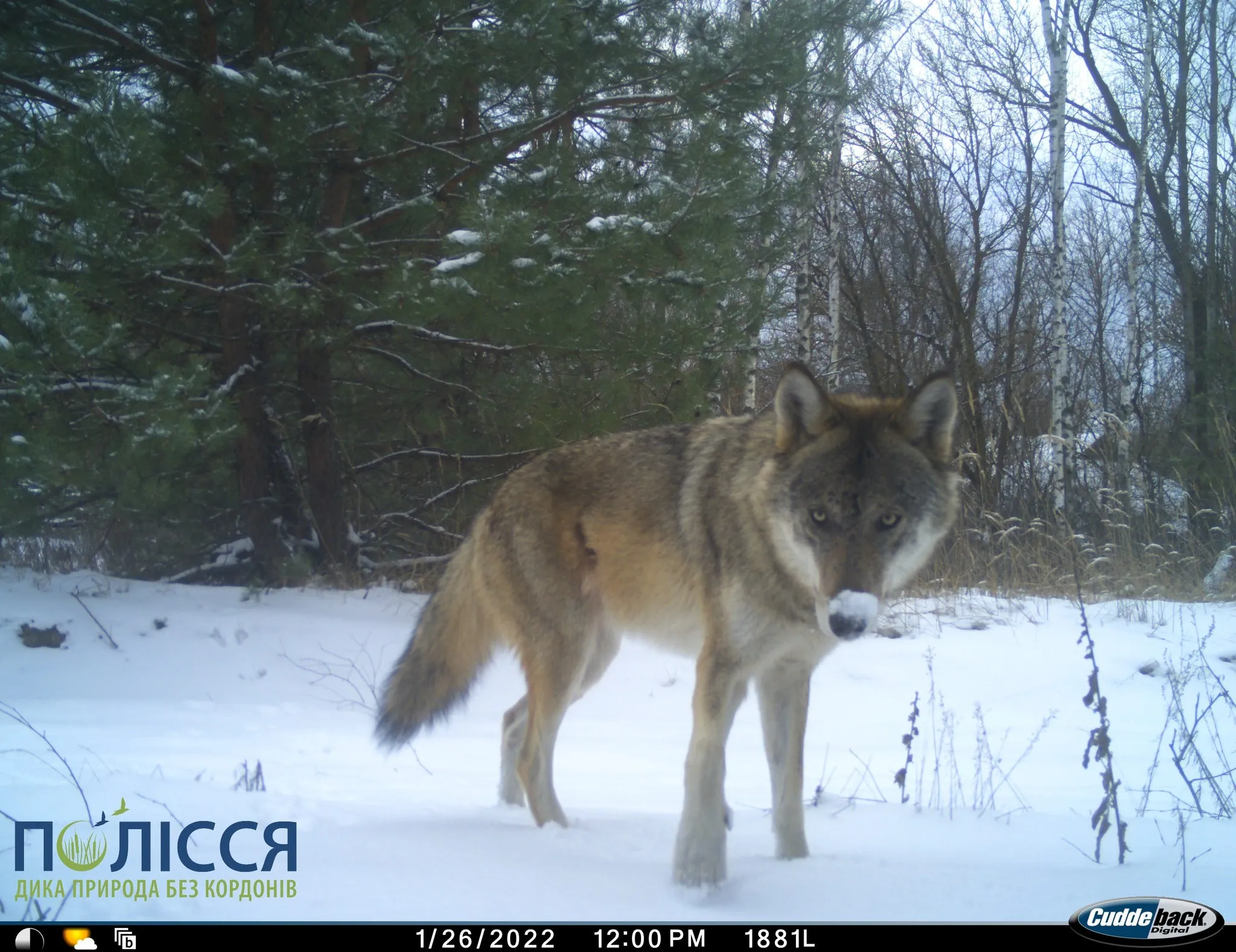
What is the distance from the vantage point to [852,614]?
8.20 ft

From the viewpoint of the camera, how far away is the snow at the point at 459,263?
21.6ft

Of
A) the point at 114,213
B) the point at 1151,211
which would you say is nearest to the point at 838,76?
the point at 114,213

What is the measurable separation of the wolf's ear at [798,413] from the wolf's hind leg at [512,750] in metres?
1.76

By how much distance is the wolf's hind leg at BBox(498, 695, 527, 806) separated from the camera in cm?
386

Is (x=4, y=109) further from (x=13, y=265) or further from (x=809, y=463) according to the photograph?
(x=809, y=463)

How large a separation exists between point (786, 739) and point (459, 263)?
4.73 metres

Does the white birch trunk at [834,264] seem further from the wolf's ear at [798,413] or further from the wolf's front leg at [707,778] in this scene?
the wolf's front leg at [707,778]

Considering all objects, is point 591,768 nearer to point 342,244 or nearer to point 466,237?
point 466,237

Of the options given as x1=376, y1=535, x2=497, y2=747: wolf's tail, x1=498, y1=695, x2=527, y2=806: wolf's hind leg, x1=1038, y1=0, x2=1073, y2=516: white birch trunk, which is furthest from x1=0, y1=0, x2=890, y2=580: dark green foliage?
x1=1038, y1=0, x2=1073, y2=516: white birch trunk

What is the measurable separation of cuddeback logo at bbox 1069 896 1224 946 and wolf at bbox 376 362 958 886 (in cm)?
92

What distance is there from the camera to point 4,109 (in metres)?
6.41

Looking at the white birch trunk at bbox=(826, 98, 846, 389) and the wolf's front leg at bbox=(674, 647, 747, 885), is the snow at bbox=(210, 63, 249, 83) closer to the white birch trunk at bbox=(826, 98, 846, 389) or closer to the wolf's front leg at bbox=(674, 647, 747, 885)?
the wolf's front leg at bbox=(674, 647, 747, 885)

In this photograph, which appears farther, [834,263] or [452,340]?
[834,263]

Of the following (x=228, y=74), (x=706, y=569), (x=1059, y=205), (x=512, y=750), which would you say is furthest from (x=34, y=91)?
(x=1059, y=205)
